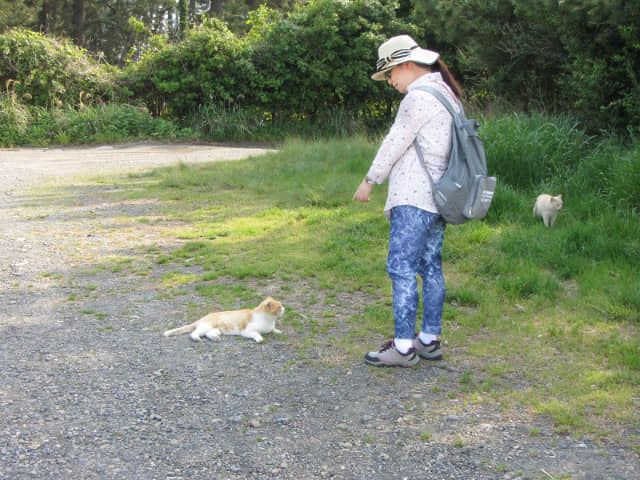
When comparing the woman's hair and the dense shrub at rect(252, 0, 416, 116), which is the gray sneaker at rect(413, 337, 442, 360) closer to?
the woman's hair

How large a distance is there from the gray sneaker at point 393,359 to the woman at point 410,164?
3 centimetres

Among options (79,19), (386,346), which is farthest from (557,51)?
(79,19)

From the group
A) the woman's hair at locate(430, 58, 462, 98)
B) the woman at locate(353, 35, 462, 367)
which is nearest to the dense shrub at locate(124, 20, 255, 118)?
the woman's hair at locate(430, 58, 462, 98)

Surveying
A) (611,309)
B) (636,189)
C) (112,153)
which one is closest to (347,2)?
(112,153)

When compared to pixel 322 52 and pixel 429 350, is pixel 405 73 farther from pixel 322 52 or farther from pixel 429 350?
pixel 322 52

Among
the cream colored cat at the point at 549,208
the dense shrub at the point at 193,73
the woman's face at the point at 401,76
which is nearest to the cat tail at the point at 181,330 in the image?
the woman's face at the point at 401,76

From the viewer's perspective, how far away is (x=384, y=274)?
18.1ft

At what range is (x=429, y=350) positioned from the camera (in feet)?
12.6

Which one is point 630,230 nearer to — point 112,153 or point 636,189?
point 636,189

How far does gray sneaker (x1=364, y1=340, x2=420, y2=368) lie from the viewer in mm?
3722

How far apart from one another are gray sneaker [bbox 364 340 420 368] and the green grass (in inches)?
7.7

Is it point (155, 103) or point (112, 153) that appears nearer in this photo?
point (112, 153)

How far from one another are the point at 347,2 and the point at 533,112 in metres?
10.9

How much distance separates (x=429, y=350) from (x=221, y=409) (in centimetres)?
139
